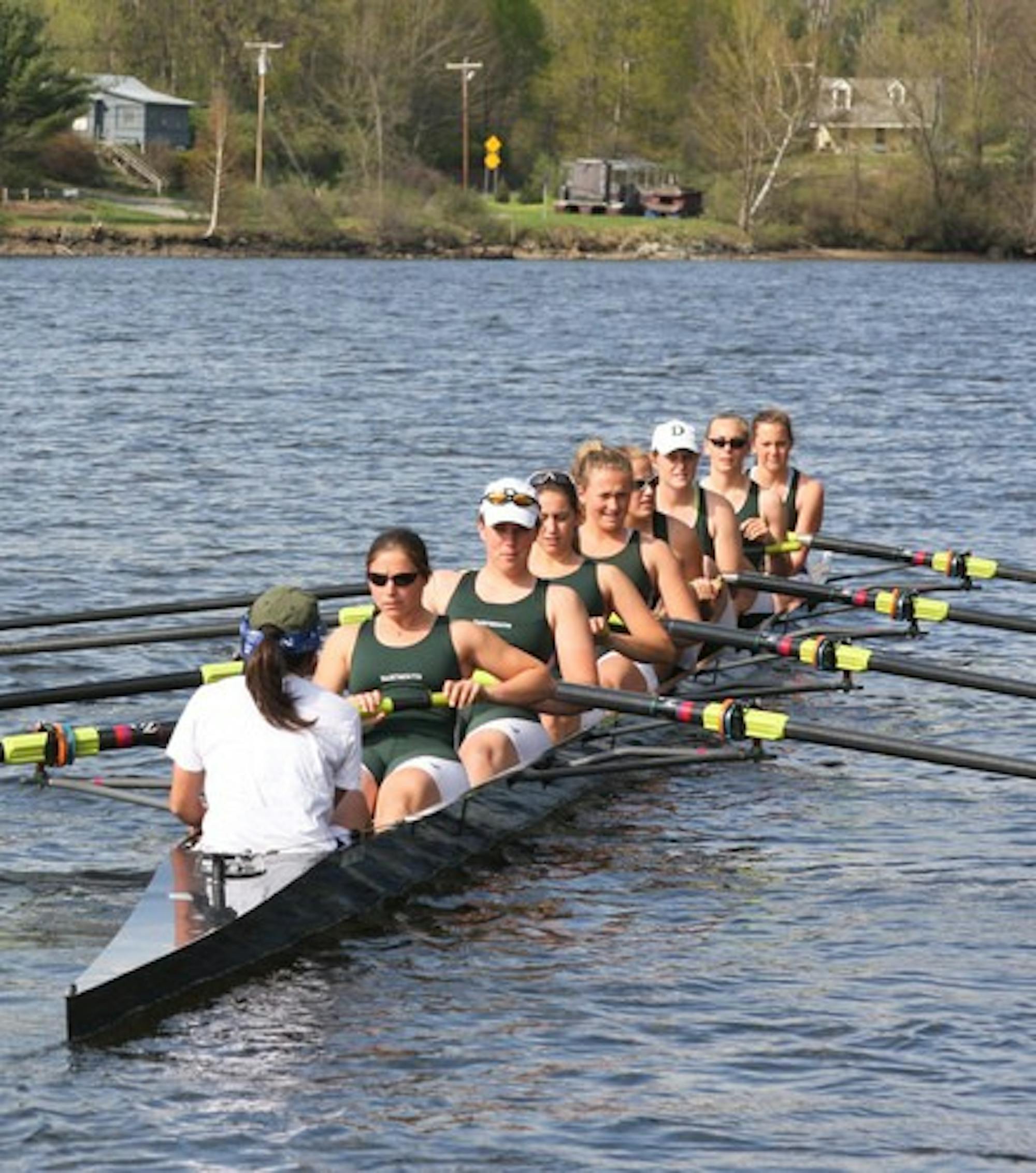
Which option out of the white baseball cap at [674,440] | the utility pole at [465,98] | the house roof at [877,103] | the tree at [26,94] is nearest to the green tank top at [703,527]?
the white baseball cap at [674,440]

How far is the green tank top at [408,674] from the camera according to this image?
11.2 m

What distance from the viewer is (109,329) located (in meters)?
53.2

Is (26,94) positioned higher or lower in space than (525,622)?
higher

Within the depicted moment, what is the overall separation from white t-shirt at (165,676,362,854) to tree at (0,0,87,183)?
88.4 m

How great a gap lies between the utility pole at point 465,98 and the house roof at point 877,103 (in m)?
14.3

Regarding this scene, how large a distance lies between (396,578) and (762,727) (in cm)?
191

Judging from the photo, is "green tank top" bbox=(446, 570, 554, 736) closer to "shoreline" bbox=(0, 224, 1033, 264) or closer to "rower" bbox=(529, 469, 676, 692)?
"rower" bbox=(529, 469, 676, 692)

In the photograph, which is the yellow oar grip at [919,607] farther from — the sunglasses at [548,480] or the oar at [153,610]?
the sunglasses at [548,480]

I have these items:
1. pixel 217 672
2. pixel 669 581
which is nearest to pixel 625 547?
pixel 669 581

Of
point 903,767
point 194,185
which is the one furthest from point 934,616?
point 194,185

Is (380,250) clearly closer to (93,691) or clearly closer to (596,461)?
(596,461)

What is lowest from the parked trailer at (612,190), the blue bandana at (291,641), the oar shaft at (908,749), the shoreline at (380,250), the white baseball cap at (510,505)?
the oar shaft at (908,749)

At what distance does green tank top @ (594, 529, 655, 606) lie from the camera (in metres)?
13.8

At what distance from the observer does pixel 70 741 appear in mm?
10734
